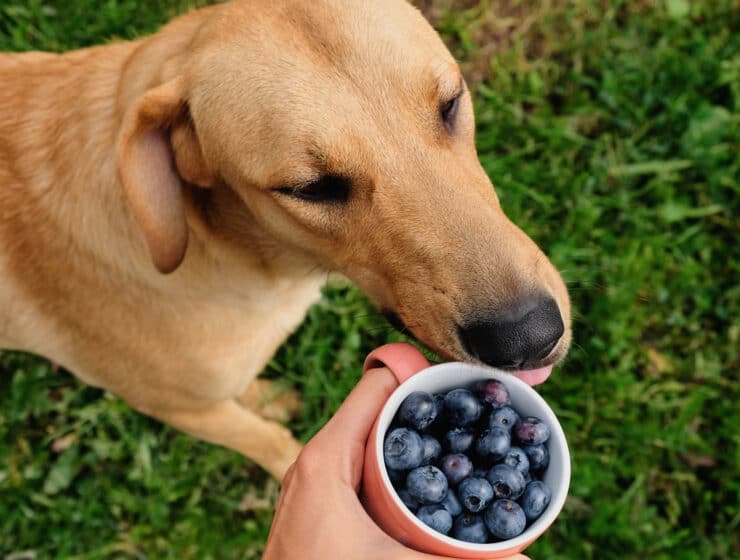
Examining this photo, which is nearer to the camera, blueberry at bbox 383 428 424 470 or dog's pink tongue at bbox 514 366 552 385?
blueberry at bbox 383 428 424 470

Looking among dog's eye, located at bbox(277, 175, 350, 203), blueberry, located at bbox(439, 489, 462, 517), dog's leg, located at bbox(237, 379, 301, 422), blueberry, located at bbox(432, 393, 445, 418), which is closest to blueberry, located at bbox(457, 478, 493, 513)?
blueberry, located at bbox(439, 489, 462, 517)

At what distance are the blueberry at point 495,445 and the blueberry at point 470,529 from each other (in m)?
0.17

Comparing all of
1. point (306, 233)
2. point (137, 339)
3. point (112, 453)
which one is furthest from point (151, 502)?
point (306, 233)

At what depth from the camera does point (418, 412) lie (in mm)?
1946

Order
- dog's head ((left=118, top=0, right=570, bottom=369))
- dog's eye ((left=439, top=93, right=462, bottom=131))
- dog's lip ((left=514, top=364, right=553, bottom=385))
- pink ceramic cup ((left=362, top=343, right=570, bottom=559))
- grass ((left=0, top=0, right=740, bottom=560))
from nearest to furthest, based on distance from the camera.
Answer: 1. pink ceramic cup ((left=362, top=343, right=570, bottom=559))
2. dog's head ((left=118, top=0, right=570, bottom=369))
3. dog's lip ((left=514, top=364, right=553, bottom=385))
4. dog's eye ((left=439, top=93, right=462, bottom=131))
5. grass ((left=0, top=0, right=740, bottom=560))

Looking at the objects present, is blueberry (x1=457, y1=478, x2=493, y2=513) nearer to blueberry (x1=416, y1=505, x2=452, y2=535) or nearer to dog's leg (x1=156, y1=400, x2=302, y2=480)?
blueberry (x1=416, y1=505, x2=452, y2=535)

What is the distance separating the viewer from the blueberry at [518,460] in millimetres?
1927

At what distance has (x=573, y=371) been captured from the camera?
13.5 ft

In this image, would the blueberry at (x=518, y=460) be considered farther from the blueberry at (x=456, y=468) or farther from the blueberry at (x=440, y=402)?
the blueberry at (x=440, y=402)

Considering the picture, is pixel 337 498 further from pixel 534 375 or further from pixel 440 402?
pixel 534 375

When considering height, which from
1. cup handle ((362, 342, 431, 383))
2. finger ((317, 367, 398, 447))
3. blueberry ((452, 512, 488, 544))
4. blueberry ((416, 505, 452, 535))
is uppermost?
cup handle ((362, 342, 431, 383))

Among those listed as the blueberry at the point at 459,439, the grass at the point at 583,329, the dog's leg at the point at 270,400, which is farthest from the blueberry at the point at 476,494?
the dog's leg at the point at 270,400

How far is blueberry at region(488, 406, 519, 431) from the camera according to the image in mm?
1970

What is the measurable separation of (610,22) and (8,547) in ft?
17.3
